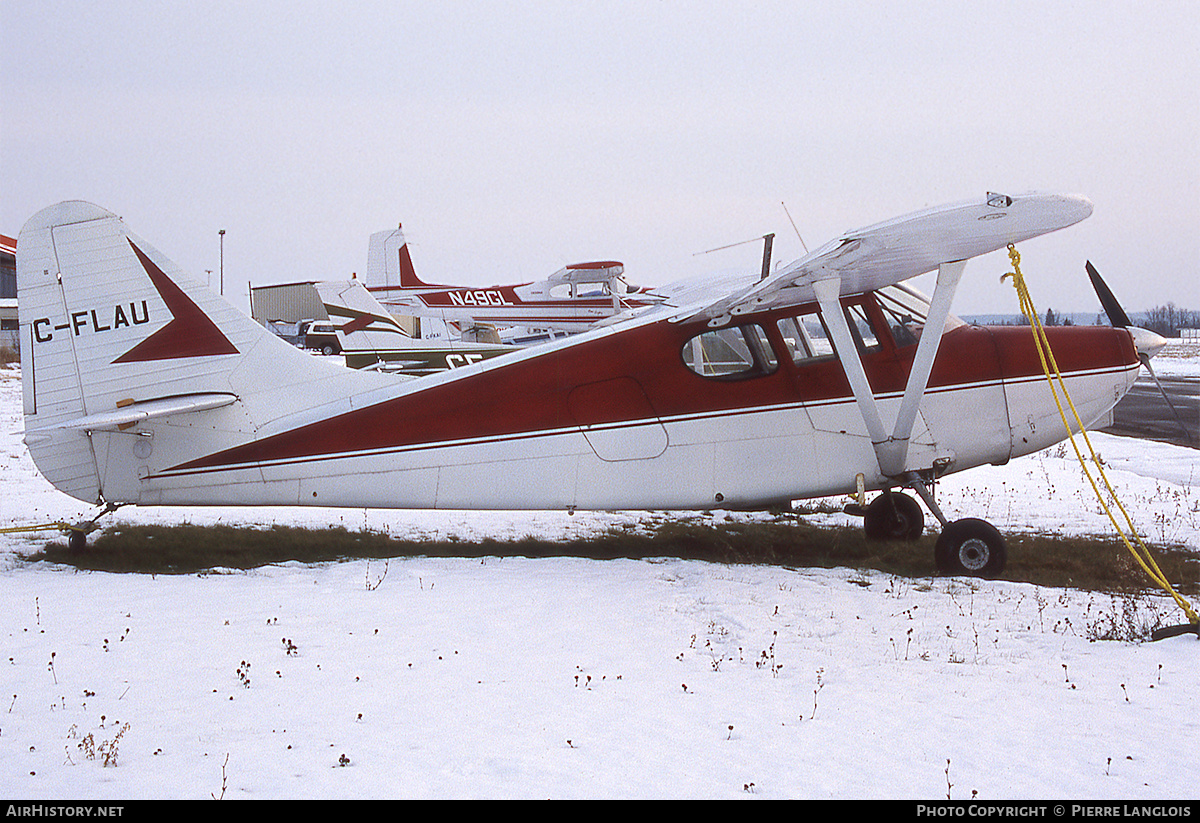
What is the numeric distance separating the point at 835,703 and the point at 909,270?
13.3ft

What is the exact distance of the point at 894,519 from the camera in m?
8.36

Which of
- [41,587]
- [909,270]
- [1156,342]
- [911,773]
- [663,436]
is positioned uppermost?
[909,270]

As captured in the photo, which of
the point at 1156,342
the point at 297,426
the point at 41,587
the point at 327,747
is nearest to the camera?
the point at 327,747

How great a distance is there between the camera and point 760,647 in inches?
203

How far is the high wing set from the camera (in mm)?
5875

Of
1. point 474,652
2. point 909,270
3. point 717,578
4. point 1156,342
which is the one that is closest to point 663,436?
point 717,578

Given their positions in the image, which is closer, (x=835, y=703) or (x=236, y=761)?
(x=236, y=761)

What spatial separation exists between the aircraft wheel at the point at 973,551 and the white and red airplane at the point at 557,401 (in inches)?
0.7

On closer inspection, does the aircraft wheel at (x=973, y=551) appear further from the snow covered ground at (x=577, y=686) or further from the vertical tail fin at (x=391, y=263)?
the vertical tail fin at (x=391, y=263)

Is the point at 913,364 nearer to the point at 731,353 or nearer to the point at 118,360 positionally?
the point at 731,353

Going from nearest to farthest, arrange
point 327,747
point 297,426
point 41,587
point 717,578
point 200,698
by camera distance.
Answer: point 327,747 < point 200,698 < point 41,587 < point 717,578 < point 297,426

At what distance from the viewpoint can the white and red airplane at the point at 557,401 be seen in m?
6.90

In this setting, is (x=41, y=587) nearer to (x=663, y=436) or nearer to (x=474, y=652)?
(x=474, y=652)

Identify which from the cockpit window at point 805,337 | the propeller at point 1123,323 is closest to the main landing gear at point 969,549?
the cockpit window at point 805,337
